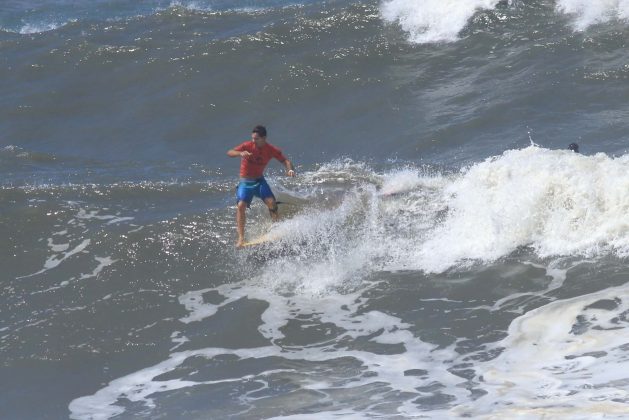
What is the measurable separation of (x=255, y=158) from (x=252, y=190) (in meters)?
0.41

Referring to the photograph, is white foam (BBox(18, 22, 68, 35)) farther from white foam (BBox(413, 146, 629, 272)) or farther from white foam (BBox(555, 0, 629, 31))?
white foam (BBox(413, 146, 629, 272))

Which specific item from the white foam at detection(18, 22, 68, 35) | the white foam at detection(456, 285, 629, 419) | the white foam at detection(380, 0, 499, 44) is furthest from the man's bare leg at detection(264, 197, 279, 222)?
the white foam at detection(18, 22, 68, 35)

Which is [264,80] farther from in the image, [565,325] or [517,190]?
[565,325]

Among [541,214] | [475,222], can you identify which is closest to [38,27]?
[475,222]

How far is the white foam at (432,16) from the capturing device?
19.6 metres

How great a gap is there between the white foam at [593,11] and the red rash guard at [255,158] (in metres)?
9.11

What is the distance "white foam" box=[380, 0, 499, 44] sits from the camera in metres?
19.6

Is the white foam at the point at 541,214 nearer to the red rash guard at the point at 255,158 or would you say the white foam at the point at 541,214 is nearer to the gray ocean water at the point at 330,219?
the gray ocean water at the point at 330,219

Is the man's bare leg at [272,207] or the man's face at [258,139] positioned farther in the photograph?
the man's bare leg at [272,207]

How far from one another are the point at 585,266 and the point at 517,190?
185 centimetres

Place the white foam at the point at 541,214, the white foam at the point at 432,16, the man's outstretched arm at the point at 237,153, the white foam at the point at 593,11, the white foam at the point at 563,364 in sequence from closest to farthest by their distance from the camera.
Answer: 1. the white foam at the point at 563,364
2. the white foam at the point at 541,214
3. the man's outstretched arm at the point at 237,153
4. the white foam at the point at 593,11
5. the white foam at the point at 432,16

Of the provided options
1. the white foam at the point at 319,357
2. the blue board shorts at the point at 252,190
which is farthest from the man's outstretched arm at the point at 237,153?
the white foam at the point at 319,357

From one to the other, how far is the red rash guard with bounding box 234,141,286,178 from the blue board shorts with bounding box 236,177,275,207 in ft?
0.28

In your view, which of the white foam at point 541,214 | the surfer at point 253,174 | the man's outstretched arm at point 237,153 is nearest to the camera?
the white foam at point 541,214
